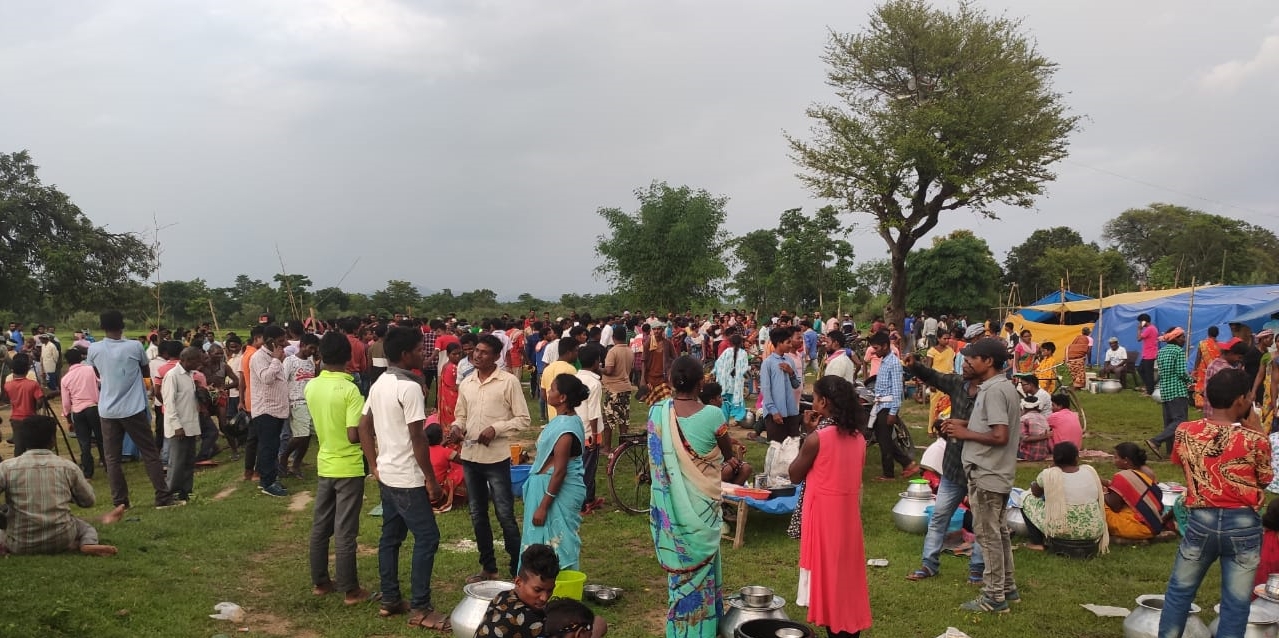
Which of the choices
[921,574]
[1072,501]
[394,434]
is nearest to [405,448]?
[394,434]

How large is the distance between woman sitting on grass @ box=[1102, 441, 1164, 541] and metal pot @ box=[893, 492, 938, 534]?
5.08ft

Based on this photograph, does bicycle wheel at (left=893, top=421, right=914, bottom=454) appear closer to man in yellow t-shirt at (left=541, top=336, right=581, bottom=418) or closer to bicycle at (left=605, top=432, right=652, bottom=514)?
bicycle at (left=605, top=432, right=652, bottom=514)

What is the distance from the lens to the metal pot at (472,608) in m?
4.74

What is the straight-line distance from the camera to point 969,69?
96.0 ft

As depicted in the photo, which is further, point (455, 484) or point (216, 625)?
point (455, 484)

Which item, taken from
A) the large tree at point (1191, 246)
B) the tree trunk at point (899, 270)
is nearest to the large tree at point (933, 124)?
the tree trunk at point (899, 270)

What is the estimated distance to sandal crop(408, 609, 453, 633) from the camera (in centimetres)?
510

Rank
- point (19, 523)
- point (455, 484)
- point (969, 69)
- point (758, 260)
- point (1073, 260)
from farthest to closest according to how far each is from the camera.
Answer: point (1073, 260)
point (758, 260)
point (969, 69)
point (455, 484)
point (19, 523)

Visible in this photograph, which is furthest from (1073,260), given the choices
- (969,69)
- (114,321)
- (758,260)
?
(114,321)

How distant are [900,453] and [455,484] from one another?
5.40 meters

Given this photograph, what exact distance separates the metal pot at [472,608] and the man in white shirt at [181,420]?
16.3ft

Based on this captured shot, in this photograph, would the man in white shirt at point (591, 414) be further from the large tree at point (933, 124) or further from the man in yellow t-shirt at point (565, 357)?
the large tree at point (933, 124)

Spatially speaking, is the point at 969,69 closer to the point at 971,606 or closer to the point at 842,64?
the point at 842,64

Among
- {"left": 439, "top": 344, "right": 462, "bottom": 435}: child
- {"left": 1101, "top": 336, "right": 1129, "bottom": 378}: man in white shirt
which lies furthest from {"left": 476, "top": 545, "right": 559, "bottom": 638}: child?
{"left": 1101, "top": 336, "right": 1129, "bottom": 378}: man in white shirt
